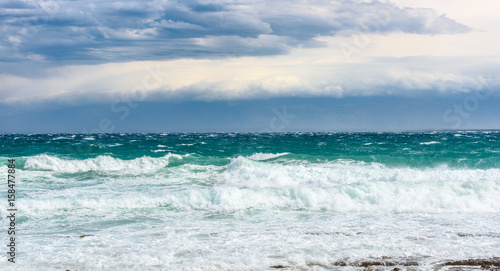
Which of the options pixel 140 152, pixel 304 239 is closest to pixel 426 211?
pixel 304 239

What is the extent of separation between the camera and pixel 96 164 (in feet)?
89.3


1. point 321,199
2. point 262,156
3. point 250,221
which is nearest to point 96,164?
point 262,156

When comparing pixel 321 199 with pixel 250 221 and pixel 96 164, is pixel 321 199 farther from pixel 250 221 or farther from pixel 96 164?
pixel 96 164

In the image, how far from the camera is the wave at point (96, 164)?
82.9ft

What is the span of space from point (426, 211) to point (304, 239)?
5.64 metres

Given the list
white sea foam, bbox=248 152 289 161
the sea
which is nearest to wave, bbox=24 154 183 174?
the sea

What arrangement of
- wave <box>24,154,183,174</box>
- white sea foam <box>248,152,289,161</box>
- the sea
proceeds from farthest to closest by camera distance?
1. white sea foam <box>248,152,289,161</box>
2. wave <box>24,154,183,174</box>
3. the sea

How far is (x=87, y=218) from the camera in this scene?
39.9 feet

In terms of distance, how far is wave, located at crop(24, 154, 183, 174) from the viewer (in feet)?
82.9

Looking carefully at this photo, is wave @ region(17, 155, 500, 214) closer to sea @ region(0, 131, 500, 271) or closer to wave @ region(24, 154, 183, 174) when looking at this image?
sea @ region(0, 131, 500, 271)

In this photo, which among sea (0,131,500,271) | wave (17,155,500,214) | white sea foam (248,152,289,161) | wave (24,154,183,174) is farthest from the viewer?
white sea foam (248,152,289,161)

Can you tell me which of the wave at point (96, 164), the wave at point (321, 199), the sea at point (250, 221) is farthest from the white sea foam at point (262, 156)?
the wave at point (321, 199)

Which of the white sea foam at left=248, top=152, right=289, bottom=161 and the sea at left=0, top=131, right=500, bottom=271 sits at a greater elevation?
the white sea foam at left=248, top=152, right=289, bottom=161

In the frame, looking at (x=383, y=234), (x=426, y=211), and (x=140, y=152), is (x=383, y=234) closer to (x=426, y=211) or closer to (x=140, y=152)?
(x=426, y=211)
